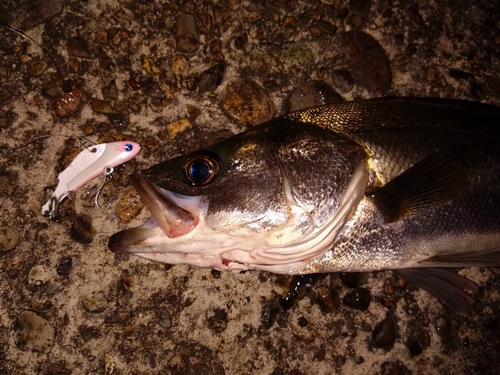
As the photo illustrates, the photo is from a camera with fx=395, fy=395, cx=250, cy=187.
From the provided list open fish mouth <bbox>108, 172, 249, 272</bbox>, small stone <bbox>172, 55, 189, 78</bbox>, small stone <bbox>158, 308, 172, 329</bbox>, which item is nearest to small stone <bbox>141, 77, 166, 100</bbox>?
small stone <bbox>172, 55, 189, 78</bbox>

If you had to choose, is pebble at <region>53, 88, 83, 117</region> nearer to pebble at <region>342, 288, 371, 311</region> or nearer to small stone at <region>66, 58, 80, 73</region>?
small stone at <region>66, 58, 80, 73</region>

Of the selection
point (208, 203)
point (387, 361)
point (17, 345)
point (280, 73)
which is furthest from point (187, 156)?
point (387, 361)

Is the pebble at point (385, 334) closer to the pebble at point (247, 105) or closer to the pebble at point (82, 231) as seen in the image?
the pebble at point (247, 105)

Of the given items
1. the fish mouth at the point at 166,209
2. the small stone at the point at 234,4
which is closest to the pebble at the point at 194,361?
the fish mouth at the point at 166,209

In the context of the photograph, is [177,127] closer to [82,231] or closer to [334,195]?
[82,231]

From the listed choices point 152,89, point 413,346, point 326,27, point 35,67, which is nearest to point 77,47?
point 35,67
